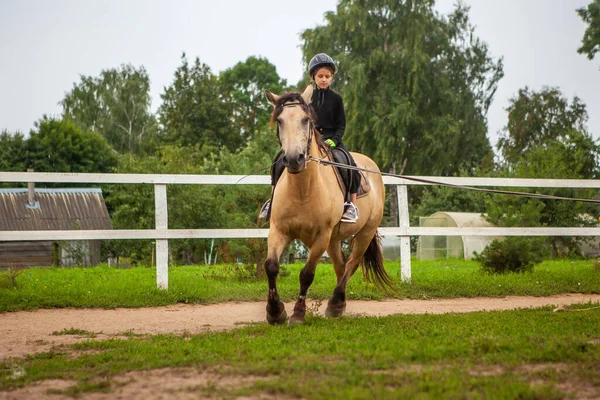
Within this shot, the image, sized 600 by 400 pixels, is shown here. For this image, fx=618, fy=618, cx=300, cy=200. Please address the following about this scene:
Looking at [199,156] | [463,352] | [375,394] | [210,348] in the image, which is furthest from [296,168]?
[199,156]

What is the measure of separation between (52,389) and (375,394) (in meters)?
1.99

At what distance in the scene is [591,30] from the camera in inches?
1511

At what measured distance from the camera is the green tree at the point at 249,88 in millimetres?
52219

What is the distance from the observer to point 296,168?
230 inches

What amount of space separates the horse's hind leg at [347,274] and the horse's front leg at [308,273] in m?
0.92

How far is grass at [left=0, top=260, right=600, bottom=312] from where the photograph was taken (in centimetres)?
865

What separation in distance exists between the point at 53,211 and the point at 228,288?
99.2 ft

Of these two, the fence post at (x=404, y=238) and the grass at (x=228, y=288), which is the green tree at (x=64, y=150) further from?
the fence post at (x=404, y=238)

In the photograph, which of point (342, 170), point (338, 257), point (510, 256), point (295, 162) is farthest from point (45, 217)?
point (295, 162)

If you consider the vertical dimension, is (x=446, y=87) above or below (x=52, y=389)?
above

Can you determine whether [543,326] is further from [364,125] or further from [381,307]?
[364,125]

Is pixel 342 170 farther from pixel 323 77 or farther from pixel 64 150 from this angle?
pixel 64 150

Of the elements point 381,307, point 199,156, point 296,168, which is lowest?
point 381,307

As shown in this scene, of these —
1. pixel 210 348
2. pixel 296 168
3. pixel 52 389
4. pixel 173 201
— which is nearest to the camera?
pixel 52 389
